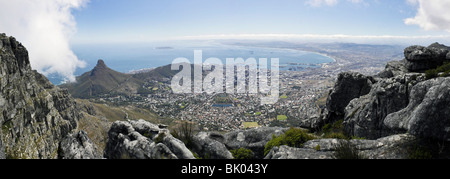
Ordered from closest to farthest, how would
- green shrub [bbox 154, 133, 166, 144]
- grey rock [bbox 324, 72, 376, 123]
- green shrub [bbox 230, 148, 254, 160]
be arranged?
1. green shrub [bbox 154, 133, 166, 144]
2. green shrub [bbox 230, 148, 254, 160]
3. grey rock [bbox 324, 72, 376, 123]

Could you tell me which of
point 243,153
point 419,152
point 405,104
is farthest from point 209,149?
point 405,104

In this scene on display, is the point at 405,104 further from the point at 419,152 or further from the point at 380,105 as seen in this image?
the point at 419,152

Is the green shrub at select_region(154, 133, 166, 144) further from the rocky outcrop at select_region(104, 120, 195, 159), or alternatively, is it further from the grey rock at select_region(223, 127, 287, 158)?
the grey rock at select_region(223, 127, 287, 158)

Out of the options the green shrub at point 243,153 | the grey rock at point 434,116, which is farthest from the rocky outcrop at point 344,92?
the grey rock at point 434,116

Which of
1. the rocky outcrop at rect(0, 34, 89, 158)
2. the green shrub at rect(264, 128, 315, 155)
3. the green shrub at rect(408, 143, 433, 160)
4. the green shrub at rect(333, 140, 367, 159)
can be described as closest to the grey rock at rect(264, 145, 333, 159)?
the green shrub at rect(333, 140, 367, 159)

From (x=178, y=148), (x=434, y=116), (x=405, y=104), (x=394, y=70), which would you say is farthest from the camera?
(x=394, y=70)

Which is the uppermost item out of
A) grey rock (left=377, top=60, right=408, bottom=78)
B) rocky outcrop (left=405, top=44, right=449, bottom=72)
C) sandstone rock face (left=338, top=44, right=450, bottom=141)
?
rocky outcrop (left=405, top=44, right=449, bottom=72)
